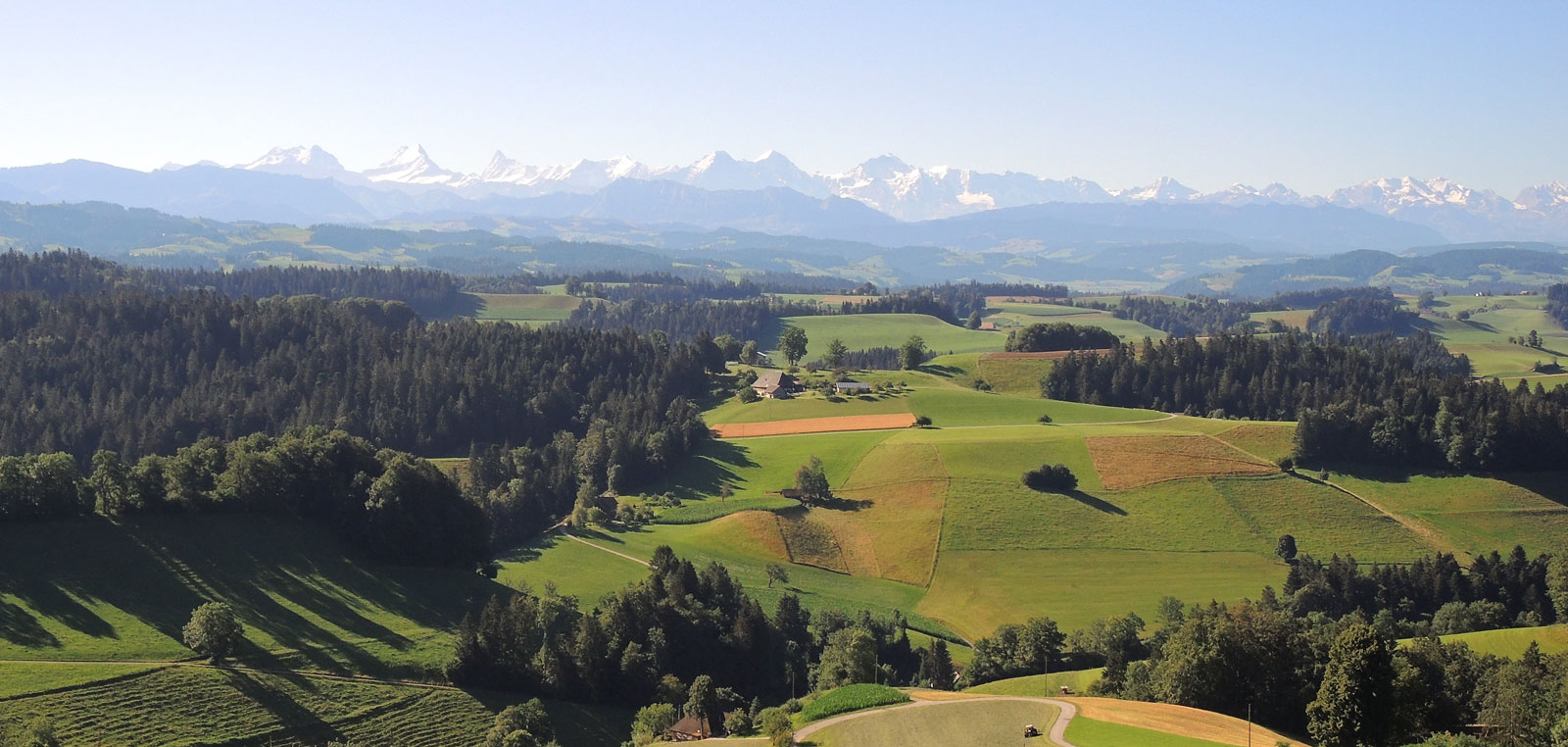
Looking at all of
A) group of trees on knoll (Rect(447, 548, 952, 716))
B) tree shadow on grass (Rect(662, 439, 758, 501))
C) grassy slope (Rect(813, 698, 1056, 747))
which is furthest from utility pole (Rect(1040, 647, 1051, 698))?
tree shadow on grass (Rect(662, 439, 758, 501))

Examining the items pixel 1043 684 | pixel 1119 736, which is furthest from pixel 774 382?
pixel 1119 736

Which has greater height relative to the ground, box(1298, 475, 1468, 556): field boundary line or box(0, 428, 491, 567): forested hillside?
box(0, 428, 491, 567): forested hillside

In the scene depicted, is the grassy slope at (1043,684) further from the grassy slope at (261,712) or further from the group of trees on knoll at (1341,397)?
the group of trees on knoll at (1341,397)

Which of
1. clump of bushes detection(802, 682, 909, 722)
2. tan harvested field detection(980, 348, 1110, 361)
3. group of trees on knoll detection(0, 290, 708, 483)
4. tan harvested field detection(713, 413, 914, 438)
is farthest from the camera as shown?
tan harvested field detection(980, 348, 1110, 361)

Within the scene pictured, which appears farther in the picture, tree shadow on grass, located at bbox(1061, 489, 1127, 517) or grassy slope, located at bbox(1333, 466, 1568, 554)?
tree shadow on grass, located at bbox(1061, 489, 1127, 517)

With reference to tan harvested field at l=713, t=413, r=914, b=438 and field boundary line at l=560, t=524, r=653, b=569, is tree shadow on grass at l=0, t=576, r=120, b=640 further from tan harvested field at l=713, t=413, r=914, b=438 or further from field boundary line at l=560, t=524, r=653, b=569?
tan harvested field at l=713, t=413, r=914, b=438

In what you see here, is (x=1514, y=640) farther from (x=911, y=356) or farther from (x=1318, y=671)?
(x=911, y=356)
